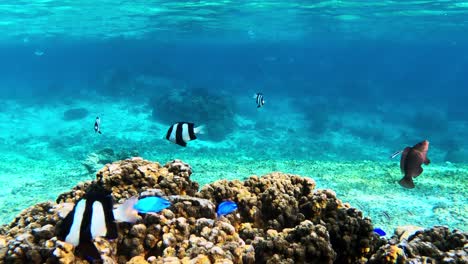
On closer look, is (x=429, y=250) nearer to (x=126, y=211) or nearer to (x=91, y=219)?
(x=126, y=211)

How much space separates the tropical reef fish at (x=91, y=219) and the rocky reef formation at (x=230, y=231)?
0.59 m

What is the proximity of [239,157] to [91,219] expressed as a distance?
15.9 metres

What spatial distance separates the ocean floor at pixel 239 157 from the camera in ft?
32.8

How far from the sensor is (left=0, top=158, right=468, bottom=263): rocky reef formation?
315 cm

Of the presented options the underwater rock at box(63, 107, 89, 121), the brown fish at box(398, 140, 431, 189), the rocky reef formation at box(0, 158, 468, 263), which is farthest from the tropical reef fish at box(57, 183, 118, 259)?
the underwater rock at box(63, 107, 89, 121)

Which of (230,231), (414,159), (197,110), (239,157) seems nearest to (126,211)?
(230,231)

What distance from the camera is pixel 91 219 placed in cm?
247

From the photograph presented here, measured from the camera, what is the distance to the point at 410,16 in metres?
36.2

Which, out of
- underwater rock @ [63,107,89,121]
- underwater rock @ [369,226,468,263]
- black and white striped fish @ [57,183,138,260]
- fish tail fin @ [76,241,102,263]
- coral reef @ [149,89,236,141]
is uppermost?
black and white striped fish @ [57,183,138,260]

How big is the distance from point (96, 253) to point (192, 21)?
133ft

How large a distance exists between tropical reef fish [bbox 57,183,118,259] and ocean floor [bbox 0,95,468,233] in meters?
7.38

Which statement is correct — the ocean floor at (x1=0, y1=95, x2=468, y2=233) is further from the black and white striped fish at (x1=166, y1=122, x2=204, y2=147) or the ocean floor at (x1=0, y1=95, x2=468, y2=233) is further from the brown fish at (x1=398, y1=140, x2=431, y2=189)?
the black and white striped fish at (x1=166, y1=122, x2=204, y2=147)

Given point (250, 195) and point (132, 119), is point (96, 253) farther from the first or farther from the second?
point (132, 119)

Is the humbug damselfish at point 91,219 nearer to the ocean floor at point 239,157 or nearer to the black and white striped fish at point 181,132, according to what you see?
the black and white striped fish at point 181,132
